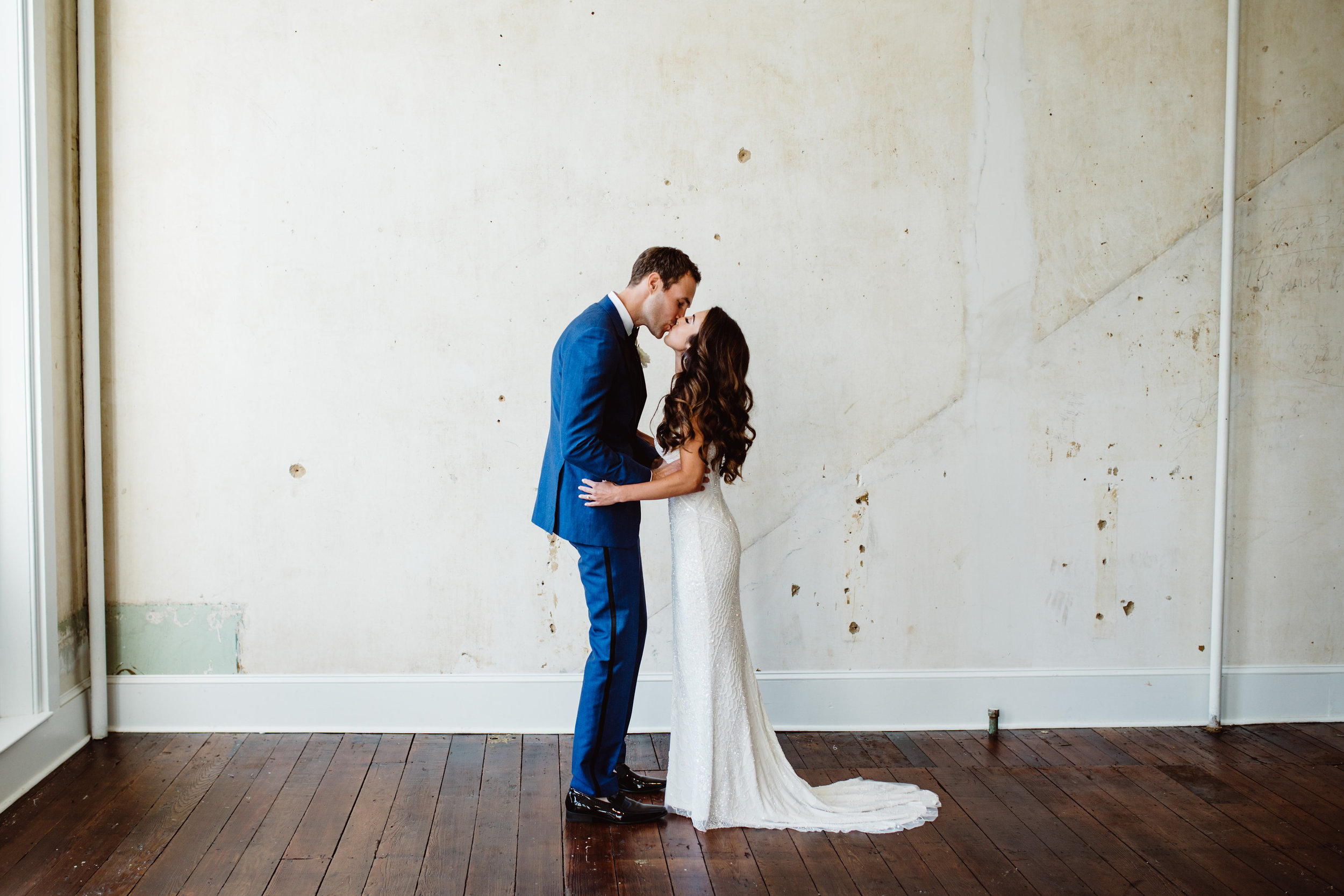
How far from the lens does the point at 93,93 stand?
130 inches

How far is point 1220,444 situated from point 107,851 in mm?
3947

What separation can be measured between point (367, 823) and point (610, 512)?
3.78 ft

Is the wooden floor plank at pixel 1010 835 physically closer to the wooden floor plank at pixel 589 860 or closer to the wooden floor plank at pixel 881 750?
the wooden floor plank at pixel 881 750

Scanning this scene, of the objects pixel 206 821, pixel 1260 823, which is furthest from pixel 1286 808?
pixel 206 821

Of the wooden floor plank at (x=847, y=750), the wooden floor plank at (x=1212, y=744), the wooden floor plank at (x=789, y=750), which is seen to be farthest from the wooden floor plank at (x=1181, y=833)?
the wooden floor plank at (x=789, y=750)

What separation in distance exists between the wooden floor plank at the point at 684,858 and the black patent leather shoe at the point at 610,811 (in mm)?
51

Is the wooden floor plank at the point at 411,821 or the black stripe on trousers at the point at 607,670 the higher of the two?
the black stripe on trousers at the point at 607,670

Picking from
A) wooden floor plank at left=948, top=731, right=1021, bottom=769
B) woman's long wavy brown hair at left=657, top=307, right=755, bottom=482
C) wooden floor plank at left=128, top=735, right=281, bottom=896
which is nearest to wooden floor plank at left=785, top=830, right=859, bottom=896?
wooden floor plank at left=948, top=731, right=1021, bottom=769

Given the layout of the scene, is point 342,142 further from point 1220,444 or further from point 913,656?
point 1220,444

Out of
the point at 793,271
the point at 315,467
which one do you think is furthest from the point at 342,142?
the point at 793,271

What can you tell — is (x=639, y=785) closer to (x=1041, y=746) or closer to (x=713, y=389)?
(x=713, y=389)

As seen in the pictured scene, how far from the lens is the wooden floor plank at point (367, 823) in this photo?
2.42m

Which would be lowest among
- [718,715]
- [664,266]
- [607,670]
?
[718,715]

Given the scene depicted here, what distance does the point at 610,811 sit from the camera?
2807 mm
